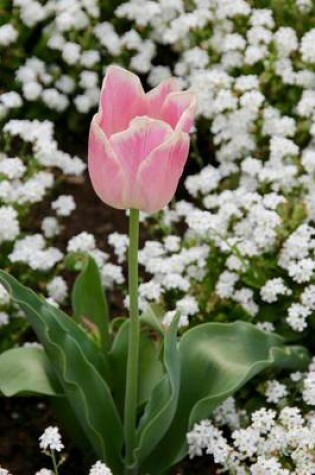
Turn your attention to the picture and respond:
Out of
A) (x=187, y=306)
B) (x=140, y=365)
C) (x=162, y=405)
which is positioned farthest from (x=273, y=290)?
(x=162, y=405)

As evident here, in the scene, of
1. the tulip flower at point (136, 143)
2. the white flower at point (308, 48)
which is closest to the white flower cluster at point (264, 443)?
the tulip flower at point (136, 143)

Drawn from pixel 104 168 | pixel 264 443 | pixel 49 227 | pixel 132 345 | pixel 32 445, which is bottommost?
pixel 32 445

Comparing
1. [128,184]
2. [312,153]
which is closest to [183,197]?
[312,153]

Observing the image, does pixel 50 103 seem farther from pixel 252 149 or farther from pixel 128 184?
pixel 128 184

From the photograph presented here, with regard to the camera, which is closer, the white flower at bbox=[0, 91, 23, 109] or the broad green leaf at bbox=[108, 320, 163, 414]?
the broad green leaf at bbox=[108, 320, 163, 414]

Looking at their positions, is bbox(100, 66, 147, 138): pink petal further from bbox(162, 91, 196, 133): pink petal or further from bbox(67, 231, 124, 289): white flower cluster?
bbox(67, 231, 124, 289): white flower cluster

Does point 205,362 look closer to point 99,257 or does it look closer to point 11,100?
point 99,257

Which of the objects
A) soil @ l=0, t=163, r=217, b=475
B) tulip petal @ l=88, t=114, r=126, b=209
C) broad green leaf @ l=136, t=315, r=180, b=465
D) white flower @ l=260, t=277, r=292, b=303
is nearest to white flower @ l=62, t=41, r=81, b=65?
soil @ l=0, t=163, r=217, b=475

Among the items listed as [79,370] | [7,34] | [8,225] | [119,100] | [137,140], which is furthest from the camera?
[7,34]
